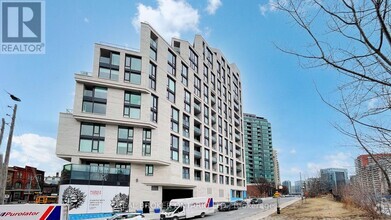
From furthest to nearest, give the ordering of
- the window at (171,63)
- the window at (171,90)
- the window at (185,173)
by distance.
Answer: the window at (171,63) < the window at (171,90) < the window at (185,173)

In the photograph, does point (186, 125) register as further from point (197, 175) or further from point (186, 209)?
point (186, 209)

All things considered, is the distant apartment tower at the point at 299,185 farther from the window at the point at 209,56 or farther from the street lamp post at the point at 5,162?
the street lamp post at the point at 5,162

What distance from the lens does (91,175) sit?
3797 cm

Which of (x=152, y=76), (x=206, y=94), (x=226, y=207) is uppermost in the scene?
(x=206, y=94)

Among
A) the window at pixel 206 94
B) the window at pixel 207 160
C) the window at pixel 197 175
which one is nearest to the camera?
the window at pixel 197 175

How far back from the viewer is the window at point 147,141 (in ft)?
150

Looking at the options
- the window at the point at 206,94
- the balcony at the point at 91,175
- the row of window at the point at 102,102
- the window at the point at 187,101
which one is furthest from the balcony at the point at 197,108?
the balcony at the point at 91,175

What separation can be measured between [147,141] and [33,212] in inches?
1125

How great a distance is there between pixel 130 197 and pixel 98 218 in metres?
6.52

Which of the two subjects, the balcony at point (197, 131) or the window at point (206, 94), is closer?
the balcony at point (197, 131)

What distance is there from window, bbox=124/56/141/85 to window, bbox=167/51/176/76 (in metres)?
7.31

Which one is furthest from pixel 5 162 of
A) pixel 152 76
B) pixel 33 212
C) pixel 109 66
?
pixel 152 76

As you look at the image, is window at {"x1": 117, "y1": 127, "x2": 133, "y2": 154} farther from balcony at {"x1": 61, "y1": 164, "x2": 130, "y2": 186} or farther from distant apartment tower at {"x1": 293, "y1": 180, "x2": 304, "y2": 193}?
distant apartment tower at {"x1": 293, "y1": 180, "x2": 304, "y2": 193}

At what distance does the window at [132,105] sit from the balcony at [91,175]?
8.82 meters
